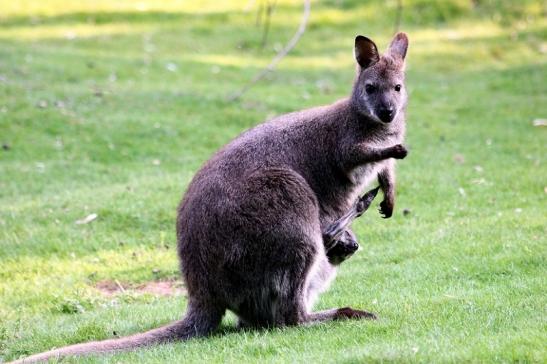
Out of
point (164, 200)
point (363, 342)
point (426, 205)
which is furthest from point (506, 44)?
point (363, 342)

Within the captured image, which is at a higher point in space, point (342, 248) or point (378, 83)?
point (378, 83)

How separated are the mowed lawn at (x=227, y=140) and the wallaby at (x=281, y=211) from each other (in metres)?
0.23

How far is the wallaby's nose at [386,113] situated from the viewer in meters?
6.67

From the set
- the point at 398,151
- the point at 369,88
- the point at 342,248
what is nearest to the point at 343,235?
the point at 342,248

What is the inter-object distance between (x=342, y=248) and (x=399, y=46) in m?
1.76

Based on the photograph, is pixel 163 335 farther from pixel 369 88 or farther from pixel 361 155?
pixel 369 88

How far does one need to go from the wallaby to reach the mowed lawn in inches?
9.2

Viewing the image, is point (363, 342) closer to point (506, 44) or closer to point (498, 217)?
point (498, 217)

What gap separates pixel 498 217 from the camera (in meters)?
9.70

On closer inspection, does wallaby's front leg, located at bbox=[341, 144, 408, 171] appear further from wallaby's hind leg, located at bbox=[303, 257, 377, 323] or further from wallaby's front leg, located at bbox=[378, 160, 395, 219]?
wallaby's hind leg, located at bbox=[303, 257, 377, 323]

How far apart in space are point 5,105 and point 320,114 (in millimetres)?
9512

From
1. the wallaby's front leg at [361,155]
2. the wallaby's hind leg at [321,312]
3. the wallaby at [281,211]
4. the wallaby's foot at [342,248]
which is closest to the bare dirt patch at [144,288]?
the wallaby's foot at [342,248]

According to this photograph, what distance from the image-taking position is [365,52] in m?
6.95

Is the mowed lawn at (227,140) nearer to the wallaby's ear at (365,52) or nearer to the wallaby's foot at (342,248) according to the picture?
the wallaby's foot at (342,248)
